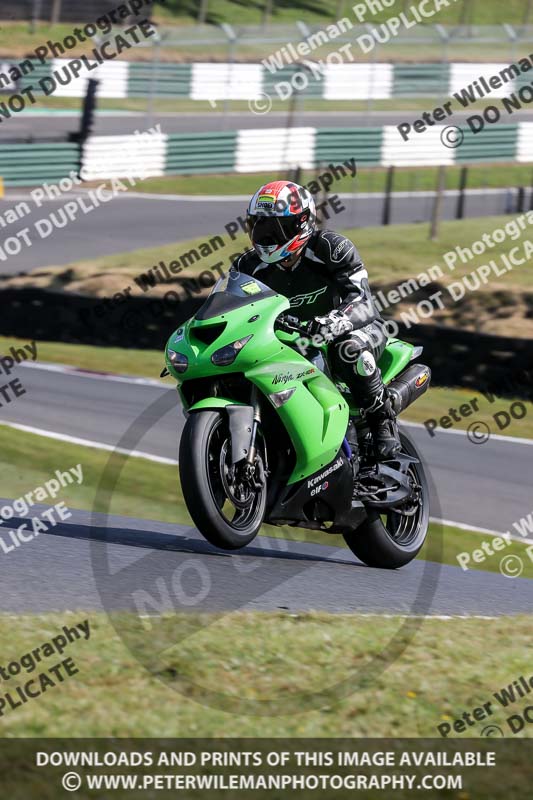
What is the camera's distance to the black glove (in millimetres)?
6457

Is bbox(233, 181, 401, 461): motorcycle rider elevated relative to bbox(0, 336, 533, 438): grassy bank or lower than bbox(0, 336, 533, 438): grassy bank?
elevated

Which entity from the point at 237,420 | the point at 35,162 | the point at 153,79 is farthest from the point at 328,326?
the point at 153,79

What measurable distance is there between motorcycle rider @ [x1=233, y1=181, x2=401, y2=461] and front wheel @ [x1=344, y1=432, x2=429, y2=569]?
0.43 m

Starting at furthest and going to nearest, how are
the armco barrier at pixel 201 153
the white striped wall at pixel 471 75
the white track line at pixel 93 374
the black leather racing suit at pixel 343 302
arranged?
the white striped wall at pixel 471 75, the armco barrier at pixel 201 153, the white track line at pixel 93 374, the black leather racing suit at pixel 343 302

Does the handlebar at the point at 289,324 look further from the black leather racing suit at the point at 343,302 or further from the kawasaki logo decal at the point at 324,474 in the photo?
the kawasaki logo decal at the point at 324,474

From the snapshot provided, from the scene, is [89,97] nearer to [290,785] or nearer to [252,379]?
[252,379]

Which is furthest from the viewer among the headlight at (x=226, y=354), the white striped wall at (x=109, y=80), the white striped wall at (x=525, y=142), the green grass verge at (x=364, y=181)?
the white striped wall at (x=109, y=80)

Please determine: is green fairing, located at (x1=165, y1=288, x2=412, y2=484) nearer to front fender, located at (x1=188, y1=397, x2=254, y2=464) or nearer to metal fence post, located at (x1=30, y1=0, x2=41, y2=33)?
front fender, located at (x1=188, y1=397, x2=254, y2=464)

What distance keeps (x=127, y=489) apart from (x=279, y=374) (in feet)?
19.4

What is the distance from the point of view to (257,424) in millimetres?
6168

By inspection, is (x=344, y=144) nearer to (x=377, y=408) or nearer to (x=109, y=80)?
(x=109, y=80)

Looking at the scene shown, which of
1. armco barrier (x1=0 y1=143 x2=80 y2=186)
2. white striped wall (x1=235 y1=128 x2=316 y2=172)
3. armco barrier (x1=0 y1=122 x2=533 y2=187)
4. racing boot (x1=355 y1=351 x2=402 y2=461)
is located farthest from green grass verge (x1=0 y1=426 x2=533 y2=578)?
white striped wall (x1=235 y1=128 x2=316 y2=172)

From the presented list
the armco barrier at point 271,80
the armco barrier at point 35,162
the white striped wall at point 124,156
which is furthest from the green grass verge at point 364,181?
the armco barrier at point 271,80

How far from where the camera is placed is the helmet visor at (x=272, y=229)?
6.53 m
